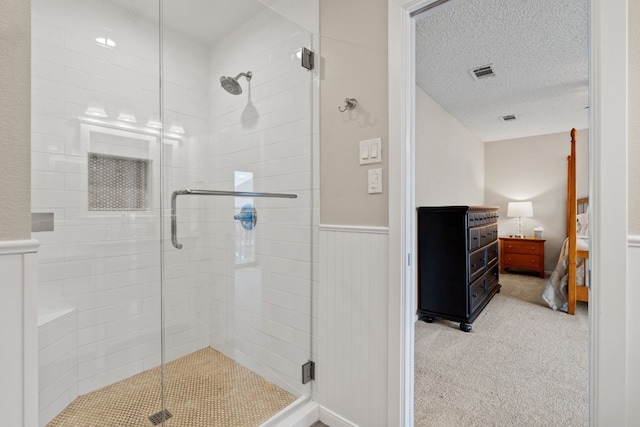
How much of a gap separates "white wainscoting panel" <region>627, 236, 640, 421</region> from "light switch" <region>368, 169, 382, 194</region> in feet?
2.87

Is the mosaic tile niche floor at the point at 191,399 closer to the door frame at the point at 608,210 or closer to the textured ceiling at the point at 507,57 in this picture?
the door frame at the point at 608,210

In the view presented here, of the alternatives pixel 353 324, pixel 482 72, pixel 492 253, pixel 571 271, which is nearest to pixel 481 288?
pixel 492 253

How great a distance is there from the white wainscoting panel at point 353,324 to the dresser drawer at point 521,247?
4.71 metres

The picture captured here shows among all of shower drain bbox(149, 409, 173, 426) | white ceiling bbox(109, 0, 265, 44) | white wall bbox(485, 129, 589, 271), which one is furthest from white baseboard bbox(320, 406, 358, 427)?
white wall bbox(485, 129, 589, 271)

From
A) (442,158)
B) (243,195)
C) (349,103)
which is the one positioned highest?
(442,158)

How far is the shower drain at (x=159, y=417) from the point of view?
1.44 m

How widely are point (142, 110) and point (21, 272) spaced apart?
46.8 inches

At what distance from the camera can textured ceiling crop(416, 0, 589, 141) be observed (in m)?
2.09

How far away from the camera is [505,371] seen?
7.20 feet

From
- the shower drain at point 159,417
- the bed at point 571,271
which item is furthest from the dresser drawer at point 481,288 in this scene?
the shower drain at point 159,417

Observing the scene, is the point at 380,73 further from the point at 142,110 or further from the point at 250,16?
the point at 142,110

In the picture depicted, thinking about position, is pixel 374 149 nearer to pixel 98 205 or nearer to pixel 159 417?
pixel 98 205

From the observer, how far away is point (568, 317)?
126 inches

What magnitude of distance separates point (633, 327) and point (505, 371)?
152 cm
